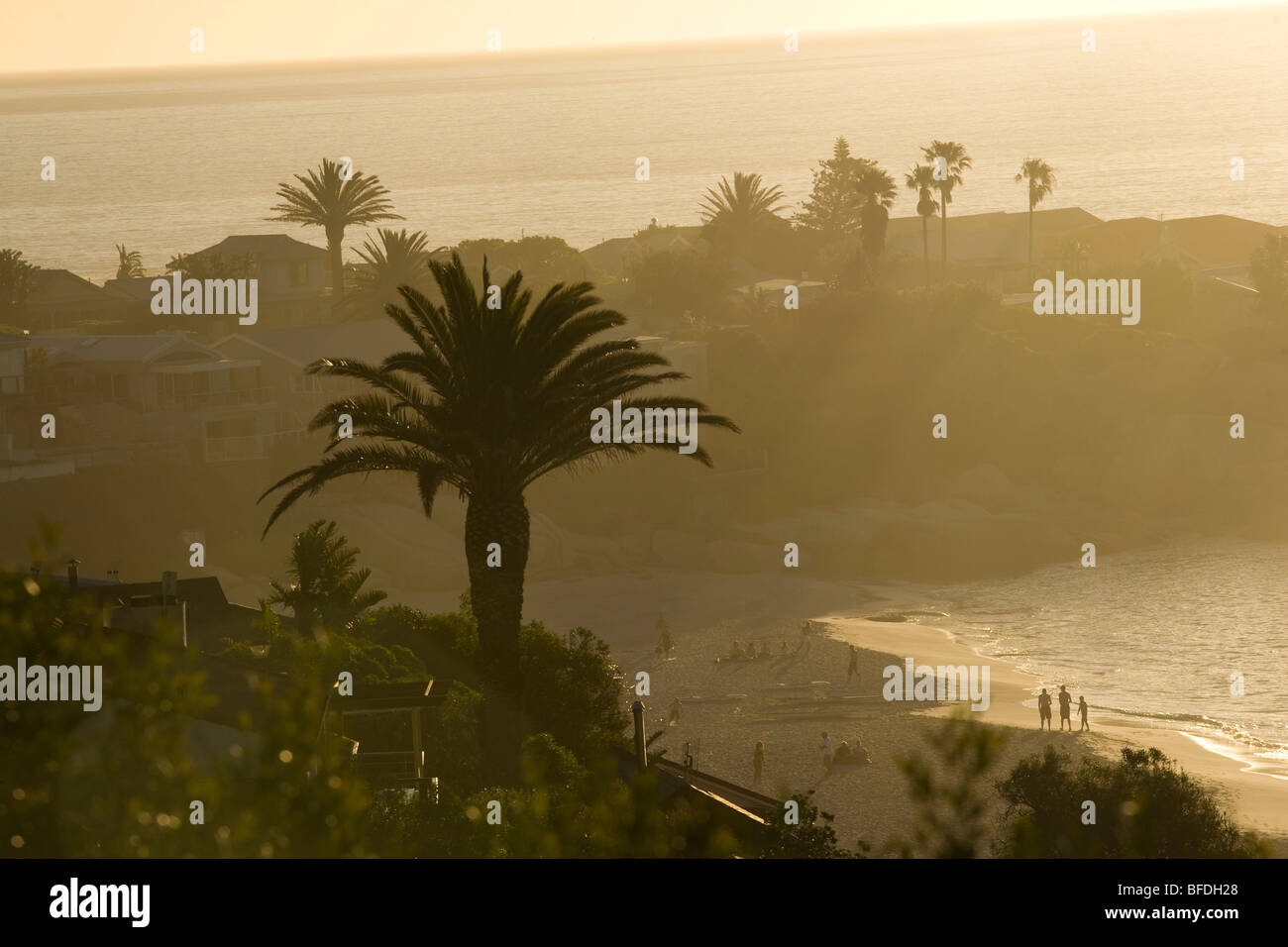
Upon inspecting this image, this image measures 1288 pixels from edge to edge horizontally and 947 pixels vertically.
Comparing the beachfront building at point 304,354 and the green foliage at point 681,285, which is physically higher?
the green foliage at point 681,285

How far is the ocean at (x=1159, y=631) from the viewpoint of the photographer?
4212 cm

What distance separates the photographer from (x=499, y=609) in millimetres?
25656

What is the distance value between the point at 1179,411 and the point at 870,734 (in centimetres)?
4811

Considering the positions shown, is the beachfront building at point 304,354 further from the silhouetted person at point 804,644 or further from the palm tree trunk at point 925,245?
the palm tree trunk at point 925,245

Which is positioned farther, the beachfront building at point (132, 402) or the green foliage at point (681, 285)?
the green foliage at point (681, 285)

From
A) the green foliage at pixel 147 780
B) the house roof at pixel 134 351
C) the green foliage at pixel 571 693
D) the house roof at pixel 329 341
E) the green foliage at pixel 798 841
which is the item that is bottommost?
the green foliage at pixel 798 841

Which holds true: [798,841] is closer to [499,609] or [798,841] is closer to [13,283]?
[499,609]

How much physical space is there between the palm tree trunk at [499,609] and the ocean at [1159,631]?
20.6 meters

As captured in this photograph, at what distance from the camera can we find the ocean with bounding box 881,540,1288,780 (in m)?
42.1

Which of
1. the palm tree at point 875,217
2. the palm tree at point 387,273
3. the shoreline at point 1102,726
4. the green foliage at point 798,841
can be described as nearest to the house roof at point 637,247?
the palm tree at point 875,217
